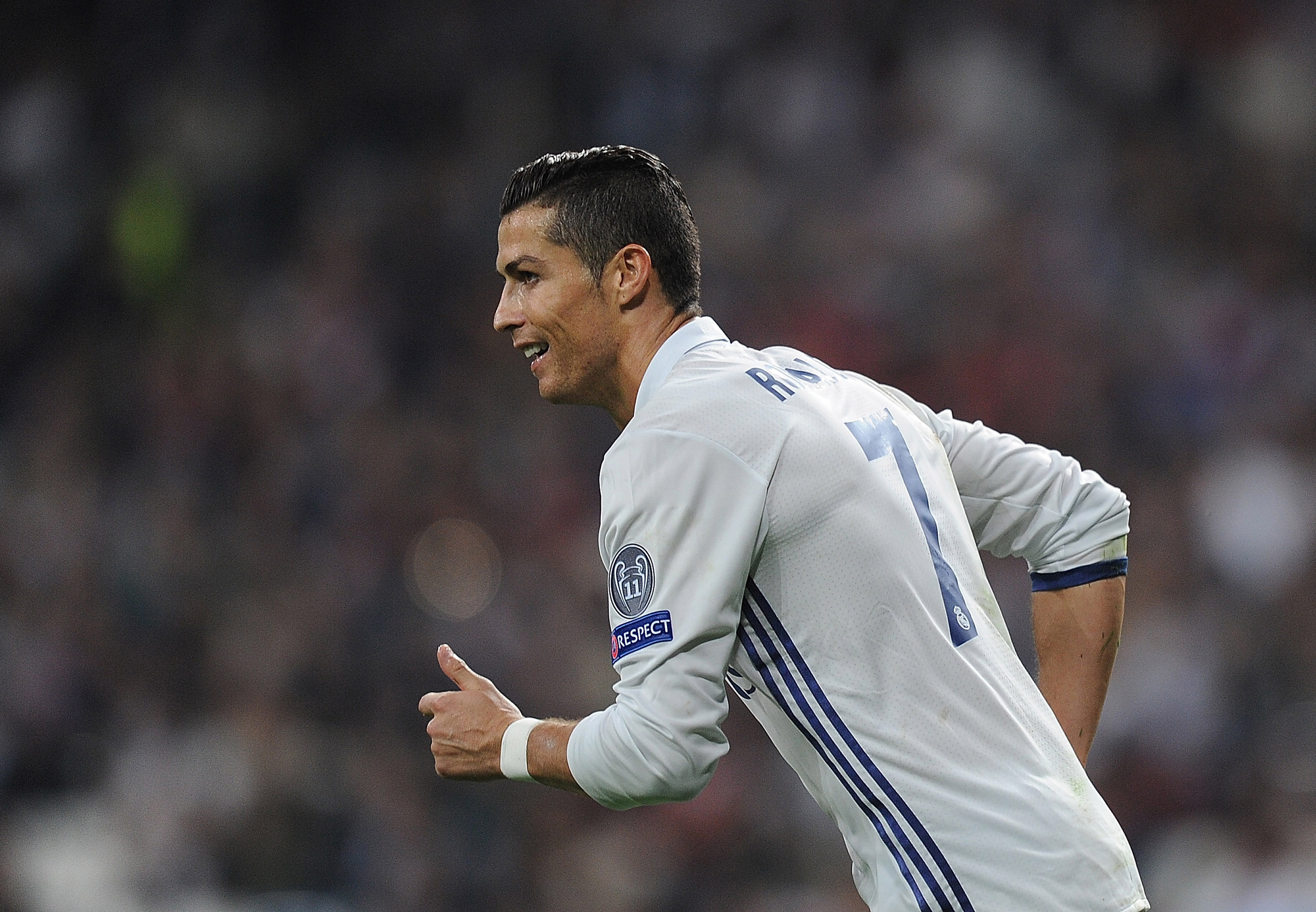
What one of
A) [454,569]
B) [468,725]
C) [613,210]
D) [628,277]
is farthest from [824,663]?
[454,569]

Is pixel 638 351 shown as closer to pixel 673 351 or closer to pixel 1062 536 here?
pixel 673 351

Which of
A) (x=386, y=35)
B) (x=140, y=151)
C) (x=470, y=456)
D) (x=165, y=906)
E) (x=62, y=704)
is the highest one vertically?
(x=386, y=35)

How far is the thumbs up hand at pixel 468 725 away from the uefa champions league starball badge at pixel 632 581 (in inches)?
11.6

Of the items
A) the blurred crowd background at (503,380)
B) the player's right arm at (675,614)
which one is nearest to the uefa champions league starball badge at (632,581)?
the player's right arm at (675,614)

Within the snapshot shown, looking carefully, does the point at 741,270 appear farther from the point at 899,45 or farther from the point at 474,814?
the point at 474,814

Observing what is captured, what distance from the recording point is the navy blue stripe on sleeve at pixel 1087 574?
3.05 meters

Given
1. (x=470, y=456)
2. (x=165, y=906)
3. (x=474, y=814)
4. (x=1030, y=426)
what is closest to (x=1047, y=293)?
(x=1030, y=426)

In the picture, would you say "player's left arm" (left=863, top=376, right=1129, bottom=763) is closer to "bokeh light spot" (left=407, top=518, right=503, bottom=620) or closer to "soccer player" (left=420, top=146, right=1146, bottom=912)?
"soccer player" (left=420, top=146, right=1146, bottom=912)

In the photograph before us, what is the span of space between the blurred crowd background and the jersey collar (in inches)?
164

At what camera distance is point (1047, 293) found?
8.70 metres

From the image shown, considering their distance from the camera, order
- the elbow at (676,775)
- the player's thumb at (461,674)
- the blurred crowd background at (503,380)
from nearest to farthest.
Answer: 1. the elbow at (676,775)
2. the player's thumb at (461,674)
3. the blurred crowd background at (503,380)

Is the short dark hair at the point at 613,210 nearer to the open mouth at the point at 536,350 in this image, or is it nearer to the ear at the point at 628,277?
the ear at the point at 628,277

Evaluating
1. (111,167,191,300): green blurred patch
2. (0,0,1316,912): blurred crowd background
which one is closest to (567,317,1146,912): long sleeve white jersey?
(0,0,1316,912): blurred crowd background

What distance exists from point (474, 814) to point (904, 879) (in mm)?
5016
